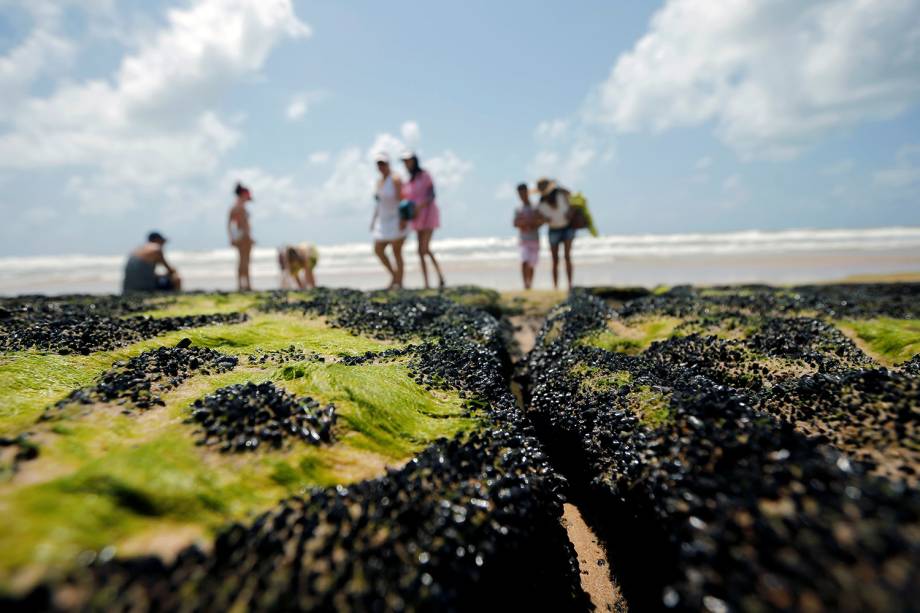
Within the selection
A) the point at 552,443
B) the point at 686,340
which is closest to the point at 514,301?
the point at 686,340

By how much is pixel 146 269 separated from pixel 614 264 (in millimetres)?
25487

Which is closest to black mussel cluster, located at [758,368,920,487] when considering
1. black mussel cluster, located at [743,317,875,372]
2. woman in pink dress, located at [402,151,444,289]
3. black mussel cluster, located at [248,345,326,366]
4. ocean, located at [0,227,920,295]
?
black mussel cluster, located at [743,317,875,372]

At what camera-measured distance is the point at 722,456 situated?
9.27 feet

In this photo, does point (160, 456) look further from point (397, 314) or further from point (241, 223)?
point (241, 223)

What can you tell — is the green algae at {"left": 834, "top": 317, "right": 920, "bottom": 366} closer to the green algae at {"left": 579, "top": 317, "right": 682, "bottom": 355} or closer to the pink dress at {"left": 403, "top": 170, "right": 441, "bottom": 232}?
the green algae at {"left": 579, "top": 317, "right": 682, "bottom": 355}

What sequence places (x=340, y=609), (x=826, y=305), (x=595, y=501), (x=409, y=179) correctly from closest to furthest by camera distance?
(x=340, y=609) < (x=595, y=501) < (x=826, y=305) < (x=409, y=179)

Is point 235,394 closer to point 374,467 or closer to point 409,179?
point 374,467

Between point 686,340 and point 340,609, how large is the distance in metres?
5.59

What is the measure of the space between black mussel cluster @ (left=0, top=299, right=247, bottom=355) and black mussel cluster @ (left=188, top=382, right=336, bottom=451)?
9.35 ft

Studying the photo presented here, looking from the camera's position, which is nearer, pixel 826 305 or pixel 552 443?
pixel 552 443

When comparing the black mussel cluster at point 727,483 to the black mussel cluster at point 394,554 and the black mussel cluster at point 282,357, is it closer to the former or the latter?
the black mussel cluster at point 394,554

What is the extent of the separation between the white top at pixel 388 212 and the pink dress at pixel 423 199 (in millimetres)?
358

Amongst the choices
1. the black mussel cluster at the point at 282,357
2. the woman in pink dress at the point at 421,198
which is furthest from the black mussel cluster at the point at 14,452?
the woman in pink dress at the point at 421,198

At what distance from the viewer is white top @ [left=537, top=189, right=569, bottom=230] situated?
1295cm
